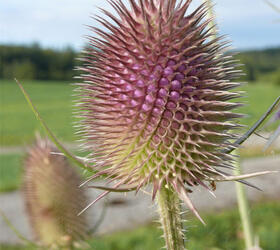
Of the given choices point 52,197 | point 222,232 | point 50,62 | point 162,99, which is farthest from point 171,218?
point 50,62

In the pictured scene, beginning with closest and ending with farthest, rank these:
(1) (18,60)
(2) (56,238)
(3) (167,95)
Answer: (3) (167,95) < (2) (56,238) < (1) (18,60)

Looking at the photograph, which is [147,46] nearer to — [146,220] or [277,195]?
[146,220]

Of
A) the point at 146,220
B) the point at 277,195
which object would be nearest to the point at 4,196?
the point at 146,220

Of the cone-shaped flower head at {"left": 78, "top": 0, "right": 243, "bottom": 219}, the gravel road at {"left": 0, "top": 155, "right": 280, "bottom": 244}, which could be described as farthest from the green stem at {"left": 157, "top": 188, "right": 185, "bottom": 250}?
the gravel road at {"left": 0, "top": 155, "right": 280, "bottom": 244}

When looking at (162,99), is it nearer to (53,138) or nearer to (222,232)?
(53,138)

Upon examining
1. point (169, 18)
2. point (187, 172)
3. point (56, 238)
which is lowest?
point (56, 238)
